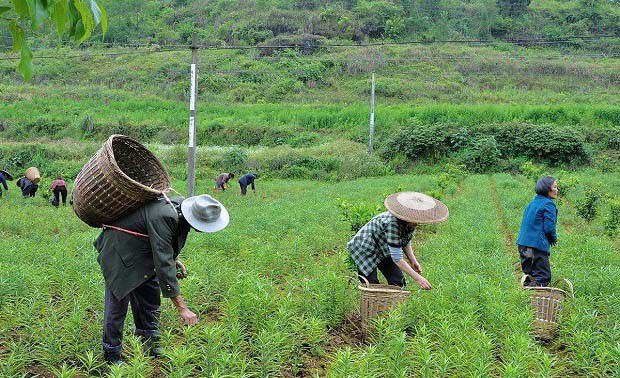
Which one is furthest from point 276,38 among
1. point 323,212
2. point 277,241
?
point 277,241

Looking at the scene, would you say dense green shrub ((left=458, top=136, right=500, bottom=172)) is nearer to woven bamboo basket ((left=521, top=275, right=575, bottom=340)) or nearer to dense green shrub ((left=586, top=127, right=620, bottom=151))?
dense green shrub ((left=586, top=127, right=620, bottom=151))

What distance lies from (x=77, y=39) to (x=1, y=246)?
738cm

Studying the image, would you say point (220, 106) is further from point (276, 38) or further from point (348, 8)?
point (348, 8)

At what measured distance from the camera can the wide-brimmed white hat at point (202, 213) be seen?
430cm

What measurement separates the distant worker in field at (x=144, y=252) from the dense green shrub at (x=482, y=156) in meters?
29.5

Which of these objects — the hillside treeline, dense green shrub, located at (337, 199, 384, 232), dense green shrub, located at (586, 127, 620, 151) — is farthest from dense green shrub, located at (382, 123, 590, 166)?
the hillside treeline

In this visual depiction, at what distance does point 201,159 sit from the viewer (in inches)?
1196

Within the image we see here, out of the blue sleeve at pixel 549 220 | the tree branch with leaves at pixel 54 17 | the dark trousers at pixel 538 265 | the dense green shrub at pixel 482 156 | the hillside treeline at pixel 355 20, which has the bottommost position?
the dense green shrub at pixel 482 156

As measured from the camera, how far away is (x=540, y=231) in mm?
6621

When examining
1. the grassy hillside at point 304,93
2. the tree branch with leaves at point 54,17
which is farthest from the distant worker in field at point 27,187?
the grassy hillside at point 304,93

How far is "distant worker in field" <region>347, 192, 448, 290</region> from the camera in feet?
17.8

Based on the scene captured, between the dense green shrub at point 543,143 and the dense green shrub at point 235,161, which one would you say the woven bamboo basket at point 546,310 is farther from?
the dense green shrub at point 543,143

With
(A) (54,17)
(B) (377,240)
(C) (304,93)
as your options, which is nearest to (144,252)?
(B) (377,240)

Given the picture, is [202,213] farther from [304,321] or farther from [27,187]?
[27,187]
